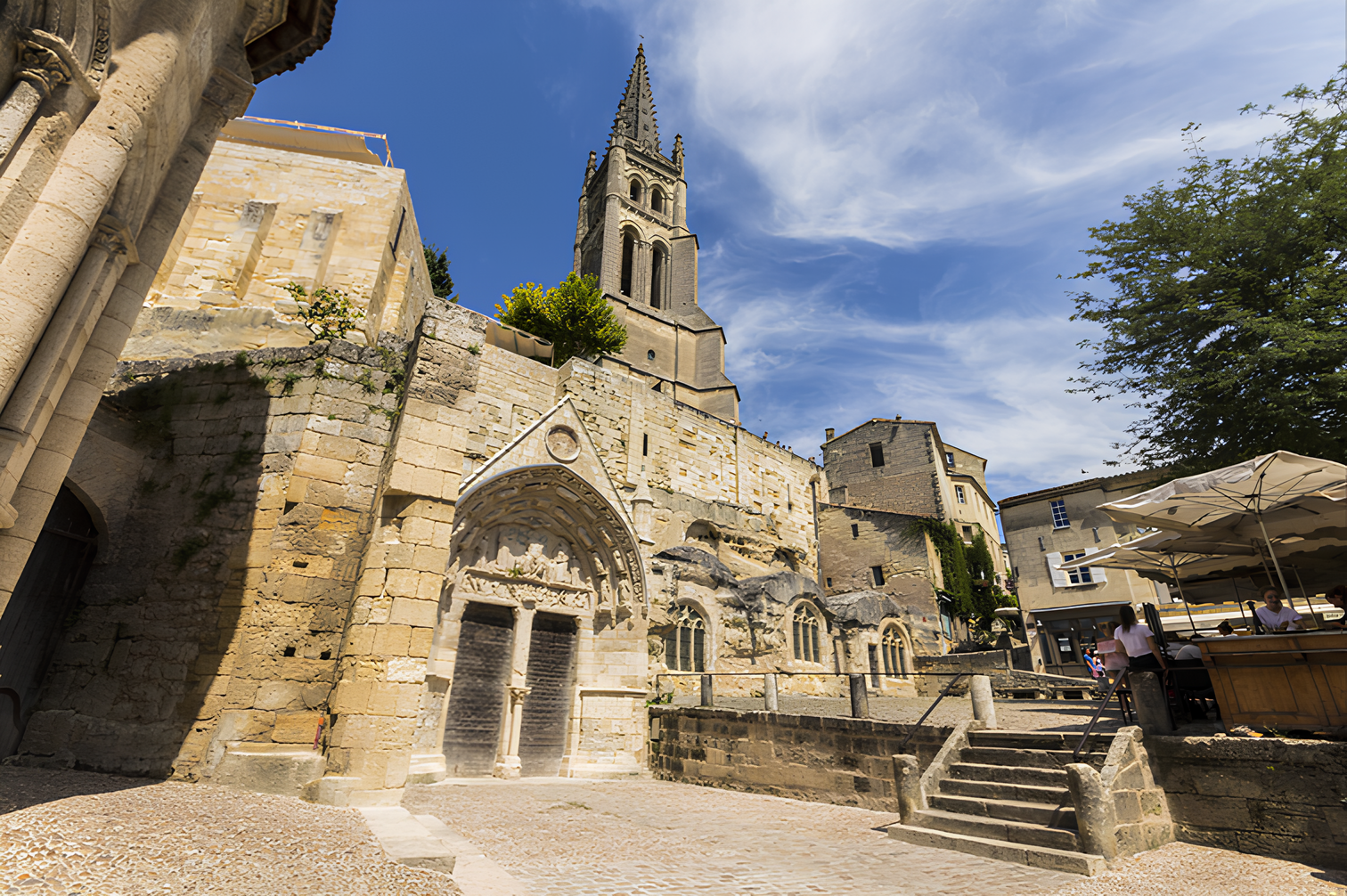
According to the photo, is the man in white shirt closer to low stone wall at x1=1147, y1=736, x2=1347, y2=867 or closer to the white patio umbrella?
the white patio umbrella

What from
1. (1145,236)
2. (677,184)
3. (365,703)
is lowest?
(365,703)

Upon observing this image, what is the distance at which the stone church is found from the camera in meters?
5.38

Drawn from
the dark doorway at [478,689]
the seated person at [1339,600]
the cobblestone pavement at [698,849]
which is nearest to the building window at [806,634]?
the cobblestone pavement at [698,849]

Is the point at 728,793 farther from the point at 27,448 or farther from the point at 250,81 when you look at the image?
the point at 250,81

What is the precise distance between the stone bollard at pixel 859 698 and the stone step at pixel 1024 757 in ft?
A: 7.40

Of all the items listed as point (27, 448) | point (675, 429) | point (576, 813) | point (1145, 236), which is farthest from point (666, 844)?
point (675, 429)

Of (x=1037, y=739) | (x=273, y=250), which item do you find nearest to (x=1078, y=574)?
(x=1037, y=739)

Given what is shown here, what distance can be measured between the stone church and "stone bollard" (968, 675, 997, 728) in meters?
3.94

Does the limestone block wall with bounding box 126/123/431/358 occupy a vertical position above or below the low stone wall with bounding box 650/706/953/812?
above

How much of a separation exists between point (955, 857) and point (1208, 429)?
956 centimetres

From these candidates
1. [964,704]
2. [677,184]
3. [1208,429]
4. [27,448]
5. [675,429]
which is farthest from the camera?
[677,184]

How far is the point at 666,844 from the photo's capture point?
579 centimetres

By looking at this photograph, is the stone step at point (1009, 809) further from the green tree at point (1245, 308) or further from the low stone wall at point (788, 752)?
the green tree at point (1245, 308)

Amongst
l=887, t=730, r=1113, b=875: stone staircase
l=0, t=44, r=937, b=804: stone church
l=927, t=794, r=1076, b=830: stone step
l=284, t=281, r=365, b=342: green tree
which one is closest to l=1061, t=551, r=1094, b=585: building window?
l=0, t=44, r=937, b=804: stone church
